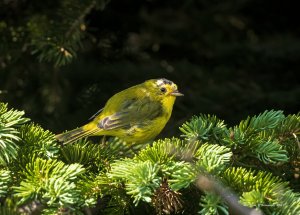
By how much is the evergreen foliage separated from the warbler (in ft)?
3.27

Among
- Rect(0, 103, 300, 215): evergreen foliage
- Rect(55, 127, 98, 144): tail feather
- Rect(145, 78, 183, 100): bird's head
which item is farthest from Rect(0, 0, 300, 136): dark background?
Rect(0, 103, 300, 215): evergreen foliage

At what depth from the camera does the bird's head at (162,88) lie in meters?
3.86

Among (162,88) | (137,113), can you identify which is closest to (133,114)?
(137,113)

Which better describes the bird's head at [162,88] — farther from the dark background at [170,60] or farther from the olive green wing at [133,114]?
the dark background at [170,60]

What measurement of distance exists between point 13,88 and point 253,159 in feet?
7.51

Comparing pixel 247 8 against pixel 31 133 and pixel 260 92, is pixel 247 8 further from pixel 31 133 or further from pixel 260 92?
pixel 31 133

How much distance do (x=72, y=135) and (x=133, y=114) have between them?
2.67 feet

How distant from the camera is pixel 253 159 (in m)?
2.41

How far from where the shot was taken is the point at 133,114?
3713 mm

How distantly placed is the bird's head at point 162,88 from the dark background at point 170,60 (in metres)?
0.21

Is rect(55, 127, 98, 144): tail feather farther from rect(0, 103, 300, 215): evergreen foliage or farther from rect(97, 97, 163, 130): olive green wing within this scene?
rect(0, 103, 300, 215): evergreen foliage

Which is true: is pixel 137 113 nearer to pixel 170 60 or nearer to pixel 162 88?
pixel 162 88

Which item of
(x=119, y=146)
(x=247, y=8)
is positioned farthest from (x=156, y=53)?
(x=119, y=146)

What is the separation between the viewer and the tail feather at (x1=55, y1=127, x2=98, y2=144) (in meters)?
2.76
